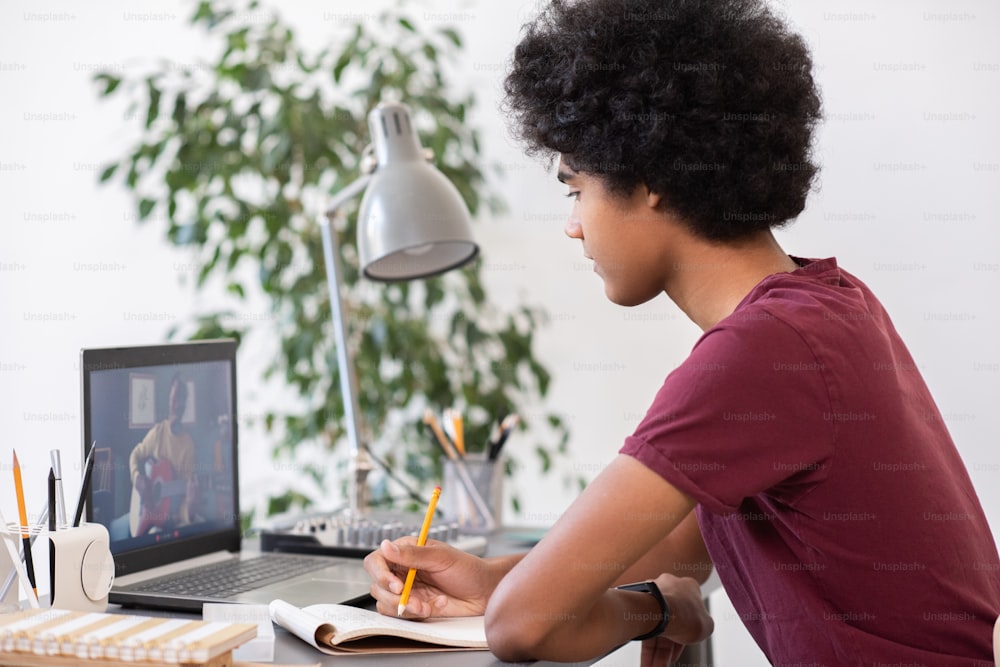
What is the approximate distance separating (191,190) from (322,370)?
0.48 m

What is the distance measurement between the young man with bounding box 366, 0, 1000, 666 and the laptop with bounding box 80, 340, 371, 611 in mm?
196

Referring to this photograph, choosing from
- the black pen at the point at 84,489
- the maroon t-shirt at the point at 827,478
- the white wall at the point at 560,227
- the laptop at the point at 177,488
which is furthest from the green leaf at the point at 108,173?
the maroon t-shirt at the point at 827,478

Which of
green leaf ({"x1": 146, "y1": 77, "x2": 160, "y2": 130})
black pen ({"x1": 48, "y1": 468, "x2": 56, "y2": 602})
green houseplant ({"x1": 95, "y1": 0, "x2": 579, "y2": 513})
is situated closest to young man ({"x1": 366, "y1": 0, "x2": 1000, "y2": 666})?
black pen ({"x1": 48, "y1": 468, "x2": 56, "y2": 602})

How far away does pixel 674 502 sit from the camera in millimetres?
817

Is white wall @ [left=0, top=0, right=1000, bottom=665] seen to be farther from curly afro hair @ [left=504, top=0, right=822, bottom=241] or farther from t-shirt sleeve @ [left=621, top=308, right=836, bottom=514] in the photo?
t-shirt sleeve @ [left=621, top=308, right=836, bottom=514]

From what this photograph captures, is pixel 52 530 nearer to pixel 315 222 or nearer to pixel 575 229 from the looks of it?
pixel 575 229

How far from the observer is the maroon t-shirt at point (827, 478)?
81 centimetres

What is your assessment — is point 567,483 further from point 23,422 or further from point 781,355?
point 781,355

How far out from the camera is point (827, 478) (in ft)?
2.82

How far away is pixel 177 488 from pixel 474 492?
0.50 meters

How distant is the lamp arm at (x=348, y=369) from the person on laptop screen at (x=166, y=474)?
31cm

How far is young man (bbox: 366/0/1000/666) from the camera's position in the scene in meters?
0.82

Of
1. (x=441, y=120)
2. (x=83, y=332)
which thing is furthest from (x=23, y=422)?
(x=441, y=120)

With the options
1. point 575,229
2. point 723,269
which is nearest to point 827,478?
point 723,269
